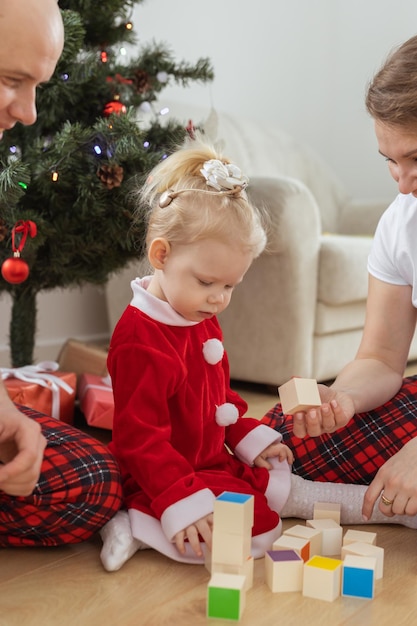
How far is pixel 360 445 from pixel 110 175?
33.9 inches

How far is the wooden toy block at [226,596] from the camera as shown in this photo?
43.8 inches

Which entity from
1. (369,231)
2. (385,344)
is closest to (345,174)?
(369,231)

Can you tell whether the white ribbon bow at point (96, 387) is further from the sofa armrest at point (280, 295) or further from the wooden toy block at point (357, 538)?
the wooden toy block at point (357, 538)

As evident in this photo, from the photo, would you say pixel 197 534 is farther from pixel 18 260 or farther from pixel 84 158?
pixel 84 158

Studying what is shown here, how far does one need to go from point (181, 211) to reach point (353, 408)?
47 centimetres

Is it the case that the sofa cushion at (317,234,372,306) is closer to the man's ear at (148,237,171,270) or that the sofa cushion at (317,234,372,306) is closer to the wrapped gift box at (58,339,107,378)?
the wrapped gift box at (58,339,107,378)

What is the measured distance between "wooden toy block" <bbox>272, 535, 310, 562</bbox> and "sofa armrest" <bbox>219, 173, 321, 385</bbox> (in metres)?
1.37

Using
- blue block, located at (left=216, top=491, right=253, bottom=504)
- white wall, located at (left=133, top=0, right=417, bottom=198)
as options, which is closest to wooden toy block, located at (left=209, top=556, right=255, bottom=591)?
blue block, located at (left=216, top=491, right=253, bottom=504)

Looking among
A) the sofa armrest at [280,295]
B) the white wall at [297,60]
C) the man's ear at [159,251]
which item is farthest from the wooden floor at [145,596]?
the white wall at [297,60]

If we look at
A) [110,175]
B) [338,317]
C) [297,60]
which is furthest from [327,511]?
[297,60]

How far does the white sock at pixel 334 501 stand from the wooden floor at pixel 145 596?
0.13 metres

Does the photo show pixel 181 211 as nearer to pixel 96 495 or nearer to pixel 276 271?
pixel 96 495

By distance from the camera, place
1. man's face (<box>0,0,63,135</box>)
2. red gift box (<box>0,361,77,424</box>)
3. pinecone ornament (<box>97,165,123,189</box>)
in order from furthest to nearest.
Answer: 1. red gift box (<box>0,361,77,424</box>)
2. pinecone ornament (<box>97,165,123,189</box>)
3. man's face (<box>0,0,63,135</box>)

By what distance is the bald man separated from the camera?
1059 mm
